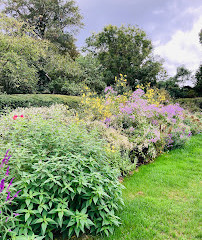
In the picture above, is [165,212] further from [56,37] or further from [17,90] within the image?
[56,37]

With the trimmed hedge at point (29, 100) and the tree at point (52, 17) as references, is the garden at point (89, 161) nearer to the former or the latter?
the trimmed hedge at point (29, 100)

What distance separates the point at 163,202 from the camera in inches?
112

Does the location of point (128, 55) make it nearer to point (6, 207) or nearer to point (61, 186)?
point (61, 186)

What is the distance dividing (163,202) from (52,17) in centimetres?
1973

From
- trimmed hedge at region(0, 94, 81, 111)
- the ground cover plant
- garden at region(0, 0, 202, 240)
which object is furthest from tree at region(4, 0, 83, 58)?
the ground cover plant

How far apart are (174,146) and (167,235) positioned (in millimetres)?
3894

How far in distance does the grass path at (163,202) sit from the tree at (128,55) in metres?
13.9

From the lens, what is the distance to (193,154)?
5273 millimetres

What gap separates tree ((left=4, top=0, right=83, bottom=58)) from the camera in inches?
661

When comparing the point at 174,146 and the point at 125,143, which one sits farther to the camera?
the point at 174,146

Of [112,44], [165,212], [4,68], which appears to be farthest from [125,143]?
[112,44]

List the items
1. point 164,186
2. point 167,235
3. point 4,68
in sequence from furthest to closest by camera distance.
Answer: point 4,68
point 164,186
point 167,235

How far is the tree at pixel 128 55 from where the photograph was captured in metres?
17.6

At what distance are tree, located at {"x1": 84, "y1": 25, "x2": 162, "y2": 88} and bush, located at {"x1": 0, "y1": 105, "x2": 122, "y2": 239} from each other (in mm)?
15287
